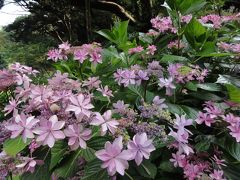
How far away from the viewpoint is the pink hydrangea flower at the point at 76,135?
945mm

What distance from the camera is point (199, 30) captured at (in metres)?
1.67

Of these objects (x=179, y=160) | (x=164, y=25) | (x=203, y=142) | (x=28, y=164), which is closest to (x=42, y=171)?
(x=28, y=164)

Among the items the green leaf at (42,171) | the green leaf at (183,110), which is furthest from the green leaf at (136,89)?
the green leaf at (42,171)

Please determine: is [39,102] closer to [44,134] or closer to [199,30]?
[44,134]

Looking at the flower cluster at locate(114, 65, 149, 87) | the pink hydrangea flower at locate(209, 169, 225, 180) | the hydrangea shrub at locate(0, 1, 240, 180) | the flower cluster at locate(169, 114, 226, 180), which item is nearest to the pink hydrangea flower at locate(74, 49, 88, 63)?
the hydrangea shrub at locate(0, 1, 240, 180)

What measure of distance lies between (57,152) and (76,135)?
13cm

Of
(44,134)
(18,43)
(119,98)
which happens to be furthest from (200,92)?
(18,43)

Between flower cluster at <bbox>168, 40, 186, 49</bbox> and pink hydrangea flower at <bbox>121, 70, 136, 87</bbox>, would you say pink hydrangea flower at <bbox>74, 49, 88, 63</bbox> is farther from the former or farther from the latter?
flower cluster at <bbox>168, 40, 186, 49</bbox>

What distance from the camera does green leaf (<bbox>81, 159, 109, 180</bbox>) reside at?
1001mm

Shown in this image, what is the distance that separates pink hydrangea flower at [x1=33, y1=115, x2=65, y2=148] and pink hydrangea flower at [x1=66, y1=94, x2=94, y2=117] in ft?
0.16

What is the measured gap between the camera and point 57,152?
3.46 feet

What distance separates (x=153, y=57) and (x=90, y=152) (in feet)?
2.73

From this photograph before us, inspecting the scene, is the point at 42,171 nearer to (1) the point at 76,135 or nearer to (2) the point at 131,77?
(1) the point at 76,135

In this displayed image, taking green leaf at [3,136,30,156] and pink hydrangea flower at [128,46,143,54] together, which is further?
pink hydrangea flower at [128,46,143,54]
